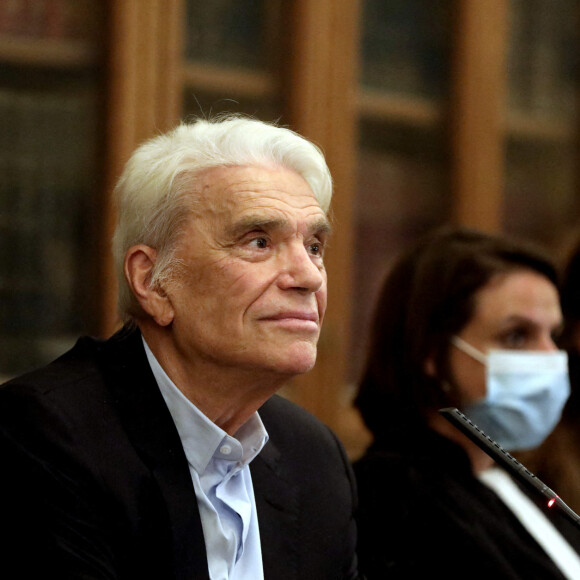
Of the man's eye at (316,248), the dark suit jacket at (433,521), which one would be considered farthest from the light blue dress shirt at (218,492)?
the dark suit jacket at (433,521)

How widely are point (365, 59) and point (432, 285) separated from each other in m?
1.42

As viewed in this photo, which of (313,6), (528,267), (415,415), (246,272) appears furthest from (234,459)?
(313,6)

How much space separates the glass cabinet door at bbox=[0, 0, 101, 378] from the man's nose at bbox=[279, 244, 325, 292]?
1.64m

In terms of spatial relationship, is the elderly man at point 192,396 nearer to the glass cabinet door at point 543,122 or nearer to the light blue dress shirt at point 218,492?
the light blue dress shirt at point 218,492

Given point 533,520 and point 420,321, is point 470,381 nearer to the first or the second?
point 420,321

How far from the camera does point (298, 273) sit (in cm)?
167

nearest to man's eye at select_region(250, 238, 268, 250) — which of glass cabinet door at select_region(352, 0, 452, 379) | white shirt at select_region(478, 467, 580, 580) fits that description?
white shirt at select_region(478, 467, 580, 580)

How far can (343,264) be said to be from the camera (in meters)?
3.58

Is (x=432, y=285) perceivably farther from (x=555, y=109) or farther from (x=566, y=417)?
(x=555, y=109)

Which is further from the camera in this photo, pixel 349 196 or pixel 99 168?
pixel 349 196

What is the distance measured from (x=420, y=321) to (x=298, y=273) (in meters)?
0.92

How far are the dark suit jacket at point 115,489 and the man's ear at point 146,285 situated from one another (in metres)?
0.08

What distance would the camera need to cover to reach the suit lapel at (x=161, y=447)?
1.59 m

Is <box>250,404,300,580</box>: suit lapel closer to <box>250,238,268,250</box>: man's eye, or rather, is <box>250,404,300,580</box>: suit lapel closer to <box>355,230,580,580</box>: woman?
<box>250,238,268,250</box>: man's eye
